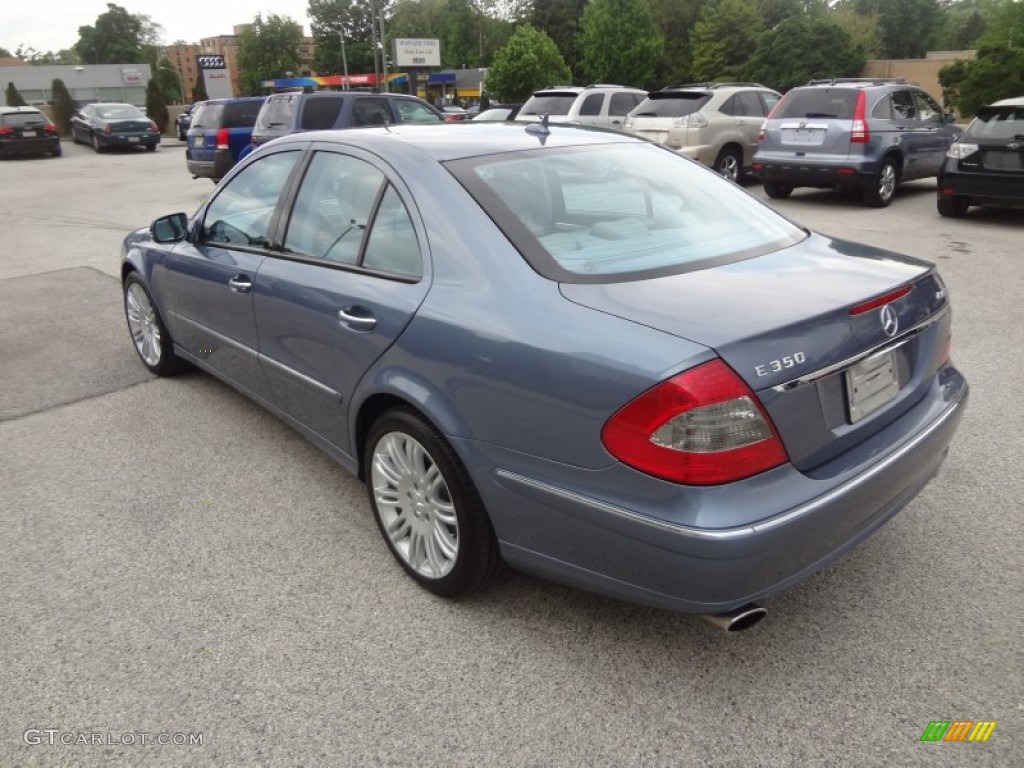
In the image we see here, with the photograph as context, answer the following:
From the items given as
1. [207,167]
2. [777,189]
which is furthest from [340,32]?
[777,189]

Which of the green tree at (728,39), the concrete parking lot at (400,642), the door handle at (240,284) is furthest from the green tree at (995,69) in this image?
the door handle at (240,284)

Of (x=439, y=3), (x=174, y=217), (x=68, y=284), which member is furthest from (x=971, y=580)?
(x=439, y=3)

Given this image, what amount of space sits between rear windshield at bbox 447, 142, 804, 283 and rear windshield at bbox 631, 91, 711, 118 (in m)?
10.4

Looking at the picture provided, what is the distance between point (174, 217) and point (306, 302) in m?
1.85

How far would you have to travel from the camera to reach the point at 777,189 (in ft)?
39.8

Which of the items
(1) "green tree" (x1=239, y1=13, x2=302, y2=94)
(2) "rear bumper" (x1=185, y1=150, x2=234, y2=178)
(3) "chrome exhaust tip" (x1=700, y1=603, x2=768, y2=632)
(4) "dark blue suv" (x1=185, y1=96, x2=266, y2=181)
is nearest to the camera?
(3) "chrome exhaust tip" (x1=700, y1=603, x2=768, y2=632)

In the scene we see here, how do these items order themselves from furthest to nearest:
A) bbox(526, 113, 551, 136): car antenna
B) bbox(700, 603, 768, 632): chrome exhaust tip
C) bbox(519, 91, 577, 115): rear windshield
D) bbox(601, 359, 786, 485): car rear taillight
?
bbox(519, 91, 577, 115): rear windshield → bbox(526, 113, 551, 136): car antenna → bbox(700, 603, 768, 632): chrome exhaust tip → bbox(601, 359, 786, 485): car rear taillight

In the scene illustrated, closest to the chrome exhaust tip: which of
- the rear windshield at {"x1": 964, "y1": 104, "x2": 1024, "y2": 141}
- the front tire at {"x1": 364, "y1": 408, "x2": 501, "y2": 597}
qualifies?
the front tire at {"x1": 364, "y1": 408, "x2": 501, "y2": 597}

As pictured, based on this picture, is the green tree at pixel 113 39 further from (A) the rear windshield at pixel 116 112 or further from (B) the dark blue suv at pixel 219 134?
(B) the dark blue suv at pixel 219 134

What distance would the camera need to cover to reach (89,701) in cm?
240

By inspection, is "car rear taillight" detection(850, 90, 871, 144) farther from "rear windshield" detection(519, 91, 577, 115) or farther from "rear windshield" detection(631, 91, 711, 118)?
"rear windshield" detection(519, 91, 577, 115)

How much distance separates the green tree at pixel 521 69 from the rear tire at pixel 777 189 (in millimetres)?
23524

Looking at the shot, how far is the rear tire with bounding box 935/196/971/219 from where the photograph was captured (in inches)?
392

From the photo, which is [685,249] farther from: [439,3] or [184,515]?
[439,3]
